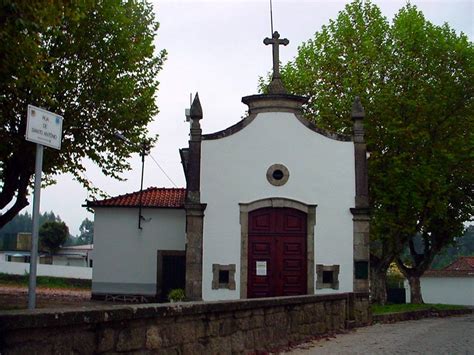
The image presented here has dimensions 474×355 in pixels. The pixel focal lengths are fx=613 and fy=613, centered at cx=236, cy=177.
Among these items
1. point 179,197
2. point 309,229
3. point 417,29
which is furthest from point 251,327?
point 417,29

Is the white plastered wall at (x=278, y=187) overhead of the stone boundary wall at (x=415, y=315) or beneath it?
overhead

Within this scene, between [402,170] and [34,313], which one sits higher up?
[402,170]

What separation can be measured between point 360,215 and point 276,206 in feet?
7.98

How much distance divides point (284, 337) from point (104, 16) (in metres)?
11.2

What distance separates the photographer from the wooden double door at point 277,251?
17703 millimetres

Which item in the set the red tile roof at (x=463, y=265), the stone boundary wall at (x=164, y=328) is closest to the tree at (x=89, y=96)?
the stone boundary wall at (x=164, y=328)

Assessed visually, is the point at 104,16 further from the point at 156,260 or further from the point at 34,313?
the point at 34,313

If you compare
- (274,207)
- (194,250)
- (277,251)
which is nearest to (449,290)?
(277,251)

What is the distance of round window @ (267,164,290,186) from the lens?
18000 mm

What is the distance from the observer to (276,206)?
18.0m

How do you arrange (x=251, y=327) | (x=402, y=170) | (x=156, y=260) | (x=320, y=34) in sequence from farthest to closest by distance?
1. (x=320, y=34)
2. (x=402, y=170)
3. (x=156, y=260)
4. (x=251, y=327)

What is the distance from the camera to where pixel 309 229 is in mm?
17906

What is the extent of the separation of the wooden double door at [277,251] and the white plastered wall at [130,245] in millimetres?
5486

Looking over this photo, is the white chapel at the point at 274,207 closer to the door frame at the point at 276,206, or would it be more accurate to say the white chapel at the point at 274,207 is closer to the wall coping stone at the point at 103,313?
the door frame at the point at 276,206
